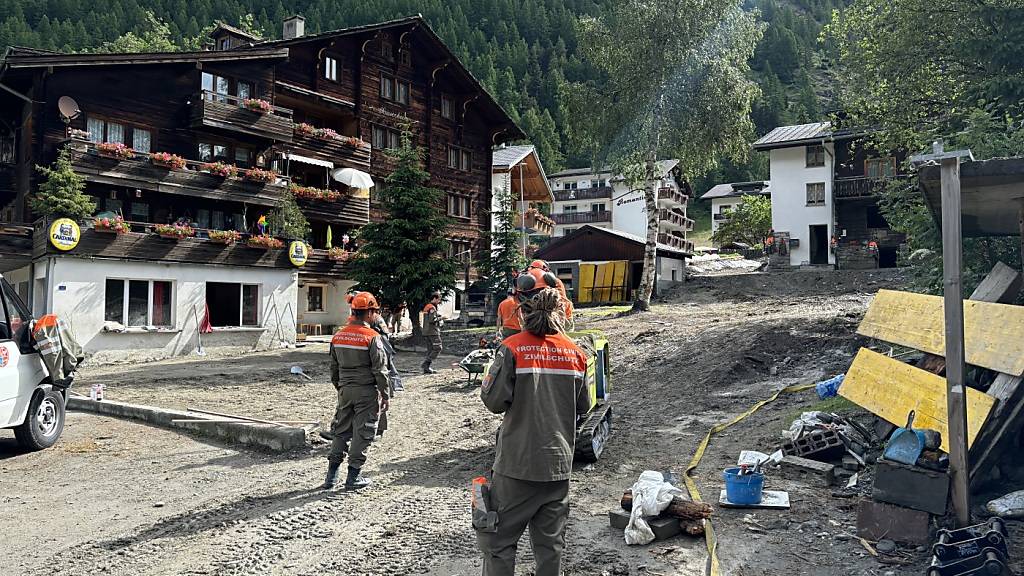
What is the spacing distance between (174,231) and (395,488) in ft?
59.5

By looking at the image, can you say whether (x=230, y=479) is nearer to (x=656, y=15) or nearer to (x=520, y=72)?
(x=656, y=15)

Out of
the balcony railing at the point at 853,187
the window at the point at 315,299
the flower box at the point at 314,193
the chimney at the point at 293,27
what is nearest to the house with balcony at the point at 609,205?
the balcony railing at the point at 853,187

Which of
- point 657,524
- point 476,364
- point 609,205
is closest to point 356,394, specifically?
point 657,524

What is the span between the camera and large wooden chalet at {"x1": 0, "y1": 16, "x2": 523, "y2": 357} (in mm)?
21391

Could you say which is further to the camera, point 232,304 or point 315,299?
point 315,299

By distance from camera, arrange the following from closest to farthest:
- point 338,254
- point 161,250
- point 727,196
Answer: point 161,250
point 338,254
point 727,196

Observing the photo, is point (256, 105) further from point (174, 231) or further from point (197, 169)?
point (174, 231)

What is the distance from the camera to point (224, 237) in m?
23.6

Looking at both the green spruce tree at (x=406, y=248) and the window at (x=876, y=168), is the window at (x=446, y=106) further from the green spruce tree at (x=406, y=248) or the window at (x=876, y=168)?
the window at (x=876, y=168)

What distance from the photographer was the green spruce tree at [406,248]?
21.5 meters

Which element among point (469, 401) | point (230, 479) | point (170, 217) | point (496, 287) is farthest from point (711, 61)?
point (230, 479)

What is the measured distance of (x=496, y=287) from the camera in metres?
26.5

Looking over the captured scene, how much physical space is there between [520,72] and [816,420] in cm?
10695

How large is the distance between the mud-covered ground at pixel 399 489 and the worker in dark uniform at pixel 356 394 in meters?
0.34
